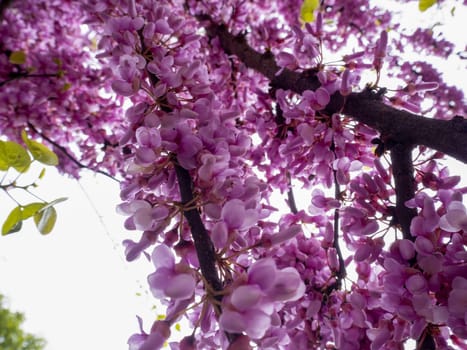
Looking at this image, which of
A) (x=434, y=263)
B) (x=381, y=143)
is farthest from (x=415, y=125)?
(x=434, y=263)

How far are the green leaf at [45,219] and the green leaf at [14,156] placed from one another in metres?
0.13

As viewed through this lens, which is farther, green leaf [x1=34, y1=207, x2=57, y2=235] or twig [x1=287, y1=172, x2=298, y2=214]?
twig [x1=287, y1=172, x2=298, y2=214]

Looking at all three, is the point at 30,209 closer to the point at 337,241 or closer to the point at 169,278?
the point at 169,278

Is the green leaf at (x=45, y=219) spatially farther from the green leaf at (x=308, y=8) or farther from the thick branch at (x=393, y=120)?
the green leaf at (x=308, y=8)

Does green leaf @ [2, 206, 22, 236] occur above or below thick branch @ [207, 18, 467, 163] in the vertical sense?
below

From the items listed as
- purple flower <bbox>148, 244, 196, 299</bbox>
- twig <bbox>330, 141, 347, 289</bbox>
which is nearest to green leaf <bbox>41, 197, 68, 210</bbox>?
purple flower <bbox>148, 244, 196, 299</bbox>

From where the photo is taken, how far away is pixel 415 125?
3.24 ft

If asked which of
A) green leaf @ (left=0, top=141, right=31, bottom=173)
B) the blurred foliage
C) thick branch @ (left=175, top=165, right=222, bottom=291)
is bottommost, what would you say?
Answer: thick branch @ (left=175, top=165, right=222, bottom=291)

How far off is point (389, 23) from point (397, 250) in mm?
2770

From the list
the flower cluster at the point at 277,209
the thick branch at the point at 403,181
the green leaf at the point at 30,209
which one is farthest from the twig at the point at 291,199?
the green leaf at the point at 30,209

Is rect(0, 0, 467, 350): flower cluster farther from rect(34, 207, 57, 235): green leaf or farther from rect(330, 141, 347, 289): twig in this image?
rect(34, 207, 57, 235): green leaf

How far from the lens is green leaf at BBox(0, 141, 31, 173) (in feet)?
3.23

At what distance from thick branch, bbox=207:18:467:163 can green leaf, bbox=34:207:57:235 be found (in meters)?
0.82

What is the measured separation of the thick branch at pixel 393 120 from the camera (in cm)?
90
